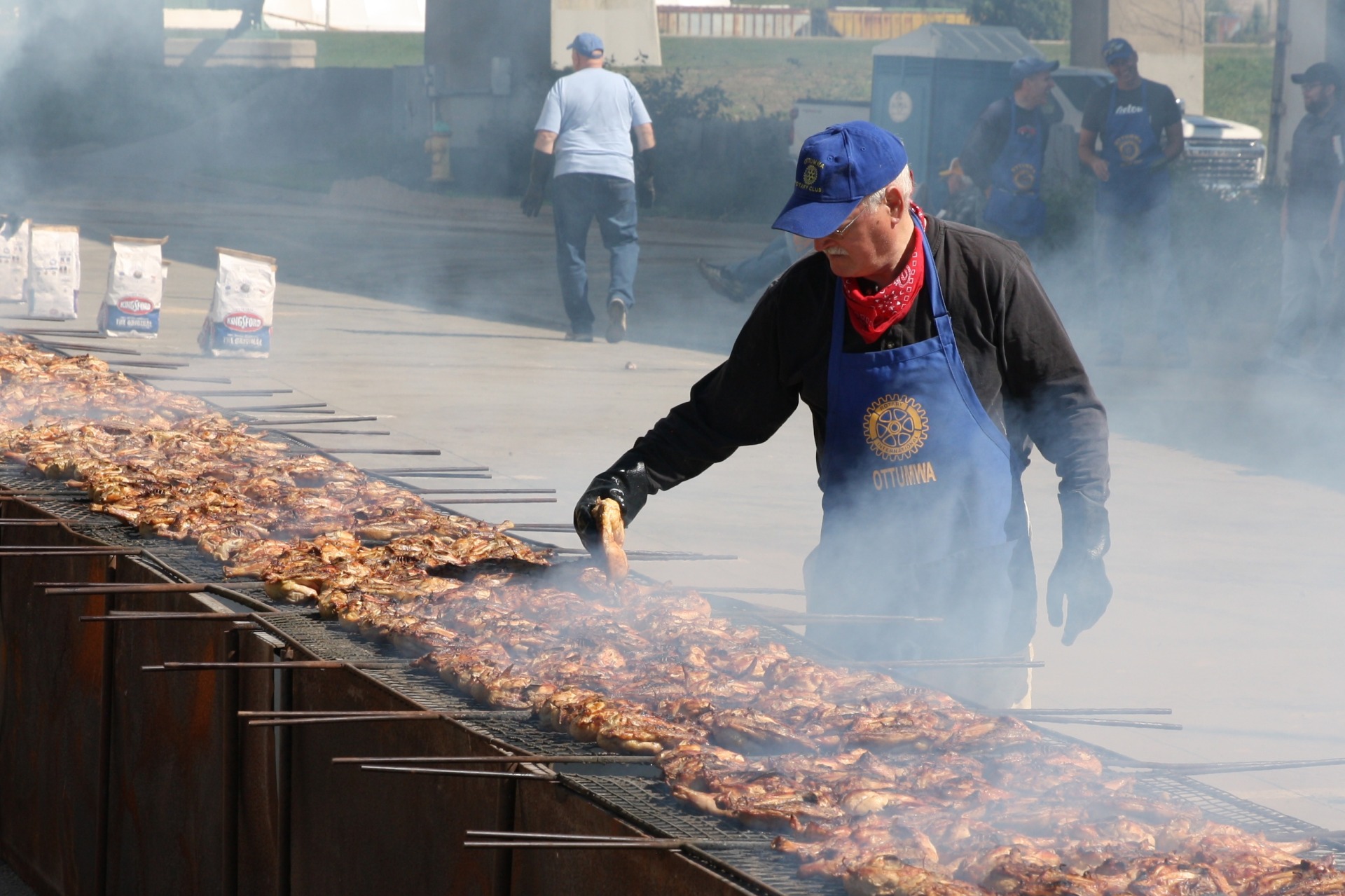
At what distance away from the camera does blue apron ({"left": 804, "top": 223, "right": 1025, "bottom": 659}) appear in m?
3.28

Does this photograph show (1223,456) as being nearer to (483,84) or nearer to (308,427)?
(308,427)

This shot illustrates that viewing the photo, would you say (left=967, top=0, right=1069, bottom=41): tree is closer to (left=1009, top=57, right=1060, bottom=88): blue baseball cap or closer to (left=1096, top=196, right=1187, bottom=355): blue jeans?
(left=1096, top=196, right=1187, bottom=355): blue jeans

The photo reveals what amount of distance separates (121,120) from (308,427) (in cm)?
3114

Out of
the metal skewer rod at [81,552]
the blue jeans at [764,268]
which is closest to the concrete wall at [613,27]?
the blue jeans at [764,268]

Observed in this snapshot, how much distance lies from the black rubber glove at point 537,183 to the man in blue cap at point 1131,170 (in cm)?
389

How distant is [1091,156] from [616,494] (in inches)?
317

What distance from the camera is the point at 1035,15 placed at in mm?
48250

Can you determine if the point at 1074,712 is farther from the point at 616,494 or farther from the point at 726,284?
the point at 726,284

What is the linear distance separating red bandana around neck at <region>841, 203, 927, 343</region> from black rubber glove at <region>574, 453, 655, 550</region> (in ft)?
2.08

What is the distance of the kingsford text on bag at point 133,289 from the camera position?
35.3 ft

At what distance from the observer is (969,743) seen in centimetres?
255

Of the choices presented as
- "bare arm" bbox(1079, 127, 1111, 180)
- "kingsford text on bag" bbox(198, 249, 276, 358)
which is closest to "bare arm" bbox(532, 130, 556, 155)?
"kingsford text on bag" bbox(198, 249, 276, 358)

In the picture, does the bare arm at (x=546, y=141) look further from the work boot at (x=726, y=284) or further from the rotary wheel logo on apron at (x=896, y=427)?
the rotary wheel logo on apron at (x=896, y=427)

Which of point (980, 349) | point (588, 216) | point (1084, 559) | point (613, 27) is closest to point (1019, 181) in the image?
point (588, 216)
